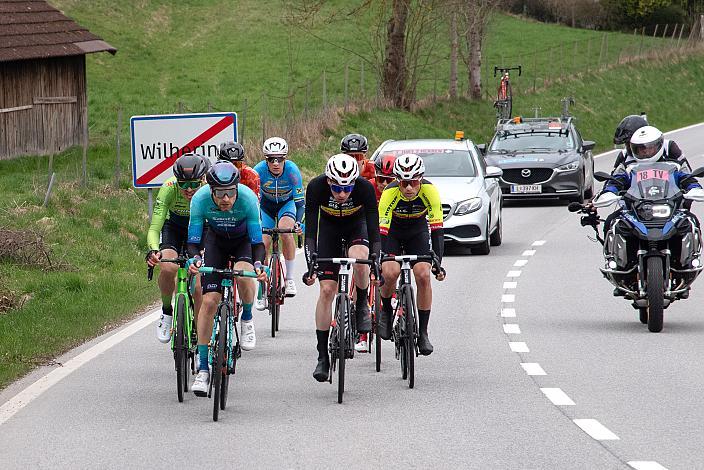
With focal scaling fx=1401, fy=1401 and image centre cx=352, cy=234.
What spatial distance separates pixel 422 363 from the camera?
1131cm

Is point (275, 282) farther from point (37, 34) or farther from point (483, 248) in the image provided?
point (37, 34)

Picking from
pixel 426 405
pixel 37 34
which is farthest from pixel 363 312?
pixel 37 34

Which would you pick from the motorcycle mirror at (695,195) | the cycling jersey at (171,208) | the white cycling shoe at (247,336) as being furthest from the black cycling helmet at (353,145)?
the motorcycle mirror at (695,195)

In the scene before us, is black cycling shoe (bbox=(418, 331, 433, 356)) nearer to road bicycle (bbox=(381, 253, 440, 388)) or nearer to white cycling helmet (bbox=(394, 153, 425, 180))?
road bicycle (bbox=(381, 253, 440, 388))

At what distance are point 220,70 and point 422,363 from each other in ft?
162

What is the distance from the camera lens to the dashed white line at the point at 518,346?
38.8 ft

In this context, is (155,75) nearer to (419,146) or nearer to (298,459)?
(419,146)

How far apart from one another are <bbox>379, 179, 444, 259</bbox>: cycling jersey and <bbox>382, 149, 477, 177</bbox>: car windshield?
9524 mm

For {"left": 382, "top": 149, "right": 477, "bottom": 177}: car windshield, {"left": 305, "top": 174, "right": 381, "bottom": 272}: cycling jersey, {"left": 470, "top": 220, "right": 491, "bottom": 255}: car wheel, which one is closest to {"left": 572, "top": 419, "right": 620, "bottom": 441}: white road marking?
{"left": 305, "top": 174, "right": 381, "bottom": 272}: cycling jersey

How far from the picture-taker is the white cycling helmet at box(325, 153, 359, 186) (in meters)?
9.97

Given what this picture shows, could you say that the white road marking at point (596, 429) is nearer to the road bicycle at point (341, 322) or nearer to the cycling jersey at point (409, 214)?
the road bicycle at point (341, 322)

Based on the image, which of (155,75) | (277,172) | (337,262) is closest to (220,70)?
(155,75)

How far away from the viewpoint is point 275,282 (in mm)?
13250

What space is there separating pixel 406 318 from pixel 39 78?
2890cm
